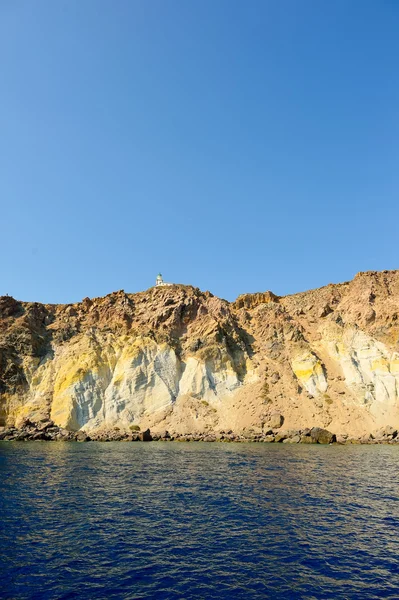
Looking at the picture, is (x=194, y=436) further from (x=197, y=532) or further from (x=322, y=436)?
(x=197, y=532)

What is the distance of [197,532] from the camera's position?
20.9m

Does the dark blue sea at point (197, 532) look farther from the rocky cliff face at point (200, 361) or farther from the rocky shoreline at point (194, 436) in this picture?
the rocky cliff face at point (200, 361)

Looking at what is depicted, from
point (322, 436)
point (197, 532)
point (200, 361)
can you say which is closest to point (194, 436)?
point (200, 361)

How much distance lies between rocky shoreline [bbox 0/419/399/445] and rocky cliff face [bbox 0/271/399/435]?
327cm

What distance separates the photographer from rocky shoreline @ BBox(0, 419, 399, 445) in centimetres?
6900

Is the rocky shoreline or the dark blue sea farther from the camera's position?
the rocky shoreline

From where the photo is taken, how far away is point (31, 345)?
88000mm

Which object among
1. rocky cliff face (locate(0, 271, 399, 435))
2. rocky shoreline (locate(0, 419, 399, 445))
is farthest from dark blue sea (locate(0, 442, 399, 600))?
rocky cliff face (locate(0, 271, 399, 435))

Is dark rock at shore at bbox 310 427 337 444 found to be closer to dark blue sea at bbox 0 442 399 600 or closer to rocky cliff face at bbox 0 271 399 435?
rocky cliff face at bbox 0 271 399 435

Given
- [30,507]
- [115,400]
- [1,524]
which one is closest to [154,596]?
[1,524]

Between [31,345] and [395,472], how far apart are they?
7181 cm

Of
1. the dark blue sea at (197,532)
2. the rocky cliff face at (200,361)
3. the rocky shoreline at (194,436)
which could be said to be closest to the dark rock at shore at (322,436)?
the rocky shoreline at (194,436)

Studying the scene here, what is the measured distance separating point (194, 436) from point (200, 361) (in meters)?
18.6

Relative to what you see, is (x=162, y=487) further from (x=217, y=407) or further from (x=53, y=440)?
(x=217, y=407)
